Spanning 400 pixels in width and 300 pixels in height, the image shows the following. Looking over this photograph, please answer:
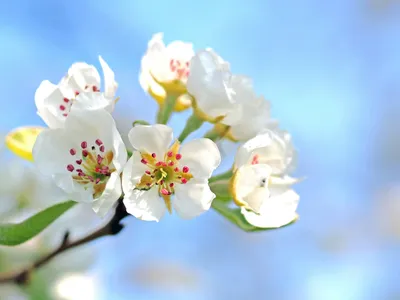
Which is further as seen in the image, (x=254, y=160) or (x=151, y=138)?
(x=254, y=160)

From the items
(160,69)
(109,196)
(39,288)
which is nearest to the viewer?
(109,196)

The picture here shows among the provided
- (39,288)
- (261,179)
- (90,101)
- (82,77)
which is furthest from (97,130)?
(39,288)

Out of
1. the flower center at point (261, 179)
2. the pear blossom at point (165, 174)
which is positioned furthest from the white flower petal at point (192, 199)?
the flower center at point (261, 179)

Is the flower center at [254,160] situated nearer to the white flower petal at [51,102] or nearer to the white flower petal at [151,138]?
the white flower petal at [151,138]

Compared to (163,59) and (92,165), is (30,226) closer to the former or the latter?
(92,165)

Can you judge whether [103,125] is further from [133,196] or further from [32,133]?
[32,133]

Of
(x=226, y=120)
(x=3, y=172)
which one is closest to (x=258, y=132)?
(x=226, y=120)
